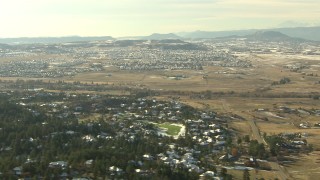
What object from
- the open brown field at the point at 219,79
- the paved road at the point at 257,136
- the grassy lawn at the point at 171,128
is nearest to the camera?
the paved road at the point at 257,136

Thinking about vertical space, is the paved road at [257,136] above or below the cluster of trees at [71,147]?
below

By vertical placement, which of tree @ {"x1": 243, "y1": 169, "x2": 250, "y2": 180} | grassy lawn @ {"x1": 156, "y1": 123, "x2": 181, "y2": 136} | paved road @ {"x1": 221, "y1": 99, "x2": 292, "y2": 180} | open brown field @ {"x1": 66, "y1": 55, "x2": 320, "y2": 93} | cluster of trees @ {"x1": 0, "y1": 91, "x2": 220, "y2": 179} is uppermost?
cluster of trees @ {"x1": 0, "y1": 91, "x2": 220, "y2": 179}

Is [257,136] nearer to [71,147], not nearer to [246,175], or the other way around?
[246,175]

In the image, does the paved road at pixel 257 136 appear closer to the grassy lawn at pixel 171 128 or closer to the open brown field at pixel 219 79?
the grassy lawn at pixel 171 128

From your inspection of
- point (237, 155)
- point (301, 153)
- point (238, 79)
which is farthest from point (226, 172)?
point (238, 79)

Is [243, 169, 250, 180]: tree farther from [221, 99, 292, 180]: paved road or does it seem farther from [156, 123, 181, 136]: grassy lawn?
[156, 123, 181, 136]: grassy lawn

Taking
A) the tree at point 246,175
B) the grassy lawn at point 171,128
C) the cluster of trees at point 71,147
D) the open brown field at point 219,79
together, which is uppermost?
the cluster of trees at point 71,147

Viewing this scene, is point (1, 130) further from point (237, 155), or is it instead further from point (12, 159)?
point (237, 155)

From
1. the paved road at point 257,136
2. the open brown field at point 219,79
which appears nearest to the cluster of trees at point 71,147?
the paved road at point 257,136

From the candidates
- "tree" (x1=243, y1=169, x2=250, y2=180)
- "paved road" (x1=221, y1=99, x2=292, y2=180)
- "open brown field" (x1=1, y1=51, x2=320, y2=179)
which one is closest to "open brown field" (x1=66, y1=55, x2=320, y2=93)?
"open brown field" (x1=1, y1=51, x2=320, y2=179)

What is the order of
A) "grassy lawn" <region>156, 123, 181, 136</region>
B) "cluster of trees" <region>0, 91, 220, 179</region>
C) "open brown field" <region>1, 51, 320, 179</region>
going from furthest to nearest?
"open brown field" <region>1, 51, 320, 179</region>, "grassy lawn" <region>156, 123, 181, 136</region>, "cluster of trees" <region>0, 91, 220, 179</region>
